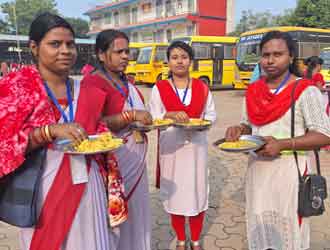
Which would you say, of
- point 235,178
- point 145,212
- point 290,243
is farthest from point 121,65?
point 235,178

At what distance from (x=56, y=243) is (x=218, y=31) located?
2969 cm

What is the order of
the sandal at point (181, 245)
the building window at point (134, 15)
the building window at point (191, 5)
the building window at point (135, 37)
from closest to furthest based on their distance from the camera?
the sandal at point (181, 245) < the building window at point (191, 5) < the building window at point (135, 37) < the building window at point (134, 15)

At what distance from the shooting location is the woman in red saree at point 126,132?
2.23 meters

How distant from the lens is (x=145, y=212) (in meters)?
2.39

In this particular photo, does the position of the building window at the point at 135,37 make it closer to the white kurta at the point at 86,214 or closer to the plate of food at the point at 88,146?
the white kurta at the point at 86,214

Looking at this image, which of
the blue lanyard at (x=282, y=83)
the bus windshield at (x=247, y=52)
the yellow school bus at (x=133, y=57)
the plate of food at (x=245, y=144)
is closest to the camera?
the plate of food at (x=245, y=144)

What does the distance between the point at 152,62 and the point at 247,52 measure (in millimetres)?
4693

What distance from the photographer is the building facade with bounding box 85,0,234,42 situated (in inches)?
1108

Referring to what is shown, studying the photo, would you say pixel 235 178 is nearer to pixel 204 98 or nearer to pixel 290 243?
pixel 204 98

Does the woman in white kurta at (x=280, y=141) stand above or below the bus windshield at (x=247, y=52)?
below

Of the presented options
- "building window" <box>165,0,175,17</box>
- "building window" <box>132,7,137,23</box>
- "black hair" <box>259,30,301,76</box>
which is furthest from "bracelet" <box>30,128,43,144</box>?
"building window" <box>132,7,137,23</box>

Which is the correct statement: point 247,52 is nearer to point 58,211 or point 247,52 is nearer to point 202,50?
point 202,50

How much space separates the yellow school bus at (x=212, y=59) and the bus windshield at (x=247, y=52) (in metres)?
1.52

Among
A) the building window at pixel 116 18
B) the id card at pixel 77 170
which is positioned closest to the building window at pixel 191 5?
the building window at pixel 116 18
